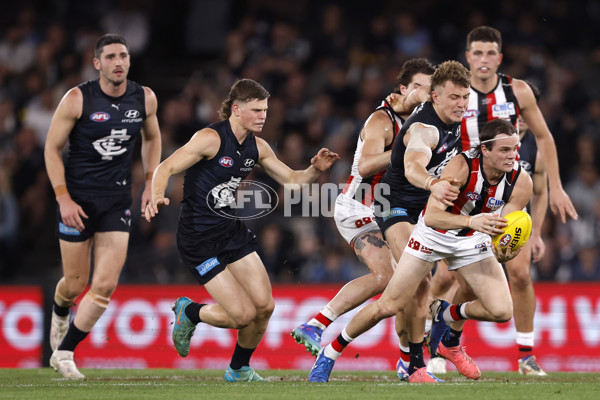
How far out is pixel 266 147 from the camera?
833 centimetres

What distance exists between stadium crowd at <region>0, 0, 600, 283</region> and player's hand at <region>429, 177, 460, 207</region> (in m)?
5.05

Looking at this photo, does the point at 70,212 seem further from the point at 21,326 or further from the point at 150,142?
the point at 21,326

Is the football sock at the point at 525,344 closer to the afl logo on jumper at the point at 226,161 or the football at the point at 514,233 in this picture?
the football at the point at 514,233

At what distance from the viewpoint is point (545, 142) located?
898cm

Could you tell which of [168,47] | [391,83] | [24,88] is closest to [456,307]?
[391,83]

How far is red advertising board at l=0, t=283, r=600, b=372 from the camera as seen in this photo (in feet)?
36.1

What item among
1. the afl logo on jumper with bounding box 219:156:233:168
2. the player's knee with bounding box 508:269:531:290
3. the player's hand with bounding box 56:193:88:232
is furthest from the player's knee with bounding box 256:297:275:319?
the player's knee with bounding box 508:269:531:290

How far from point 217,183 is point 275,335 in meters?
3.74

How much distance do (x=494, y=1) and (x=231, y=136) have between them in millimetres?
9399

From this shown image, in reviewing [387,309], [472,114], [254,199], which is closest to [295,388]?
[387,309]

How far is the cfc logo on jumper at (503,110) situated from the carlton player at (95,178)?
A: 3247mm

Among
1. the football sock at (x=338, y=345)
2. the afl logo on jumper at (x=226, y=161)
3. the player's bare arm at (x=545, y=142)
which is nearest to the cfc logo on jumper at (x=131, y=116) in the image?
the afl logo on jumper at (x=226, y=161)

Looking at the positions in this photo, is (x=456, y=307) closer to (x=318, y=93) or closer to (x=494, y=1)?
(x=318, y=93)

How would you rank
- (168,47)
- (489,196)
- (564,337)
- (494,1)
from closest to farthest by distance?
(489,196)
(564,337)
(494,1)
(168,47)
